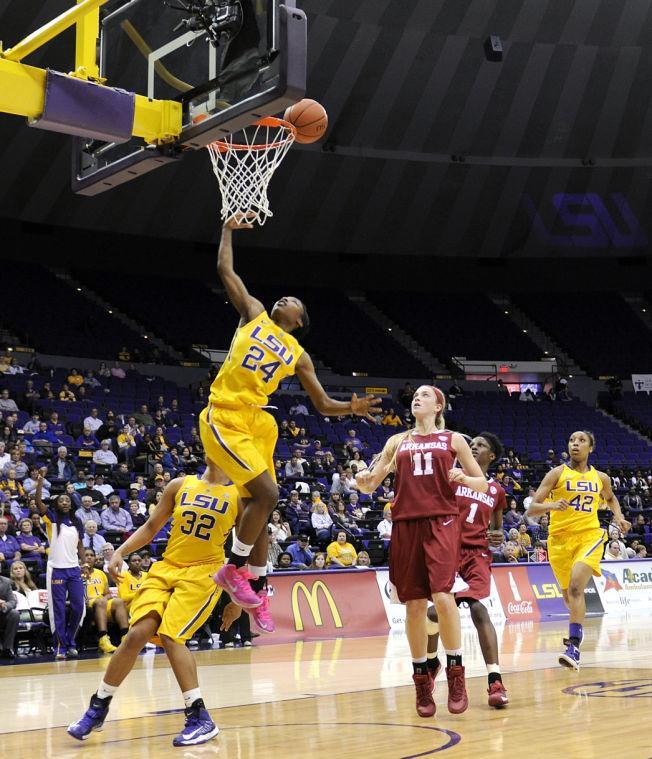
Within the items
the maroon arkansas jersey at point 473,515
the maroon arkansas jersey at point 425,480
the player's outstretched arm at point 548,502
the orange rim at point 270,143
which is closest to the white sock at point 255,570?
the maroon arkansas jersey at point 425,480

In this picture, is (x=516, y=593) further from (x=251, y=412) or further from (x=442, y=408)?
(x=251, y=412)

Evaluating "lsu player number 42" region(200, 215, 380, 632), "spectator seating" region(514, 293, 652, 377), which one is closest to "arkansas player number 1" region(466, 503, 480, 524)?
"lsu player number 42" region(200, 215, 380, 632)

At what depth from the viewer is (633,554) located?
20.1 meters

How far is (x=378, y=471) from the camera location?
6848mm

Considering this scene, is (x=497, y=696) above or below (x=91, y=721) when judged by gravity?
below

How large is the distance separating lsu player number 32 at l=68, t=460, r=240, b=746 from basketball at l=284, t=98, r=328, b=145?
301 centimetres

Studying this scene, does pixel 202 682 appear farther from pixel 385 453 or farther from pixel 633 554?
pixel 633 554

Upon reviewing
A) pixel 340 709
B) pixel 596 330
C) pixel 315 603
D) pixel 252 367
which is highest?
pixel 596 330

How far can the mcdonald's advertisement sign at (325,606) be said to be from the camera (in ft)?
44.2

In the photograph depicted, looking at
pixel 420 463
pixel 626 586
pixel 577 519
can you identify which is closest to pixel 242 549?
pixel 420 463

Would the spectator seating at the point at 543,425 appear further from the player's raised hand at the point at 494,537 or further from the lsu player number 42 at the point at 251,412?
the lsu player number 42 at the point at 251,412

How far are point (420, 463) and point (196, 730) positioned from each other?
223 cm

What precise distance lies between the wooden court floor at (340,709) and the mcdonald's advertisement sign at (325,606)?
2.02 metres

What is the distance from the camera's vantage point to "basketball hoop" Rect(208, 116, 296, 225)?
7832 mm
